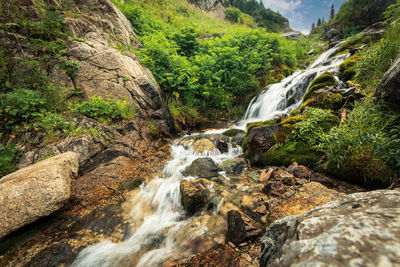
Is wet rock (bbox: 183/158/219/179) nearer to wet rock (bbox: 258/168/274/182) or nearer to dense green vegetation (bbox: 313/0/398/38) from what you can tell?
wet rock (bbox: 258/168/274/182)

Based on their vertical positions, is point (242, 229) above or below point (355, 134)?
below

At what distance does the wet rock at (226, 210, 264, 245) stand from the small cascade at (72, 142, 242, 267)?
53 centimetres

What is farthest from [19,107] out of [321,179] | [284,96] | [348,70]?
[348,70]

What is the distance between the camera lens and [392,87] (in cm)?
249

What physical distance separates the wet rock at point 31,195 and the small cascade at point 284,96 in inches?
294

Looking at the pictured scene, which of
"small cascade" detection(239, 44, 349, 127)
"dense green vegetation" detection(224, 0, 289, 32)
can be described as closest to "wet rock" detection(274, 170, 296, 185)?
"small cascade" detection(239, 44, 349, 127)

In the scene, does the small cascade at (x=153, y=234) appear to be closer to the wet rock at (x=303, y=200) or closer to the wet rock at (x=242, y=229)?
the wet rock at (x=242, y=229)

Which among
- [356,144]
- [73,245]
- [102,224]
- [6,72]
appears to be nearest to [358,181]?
[356,144]

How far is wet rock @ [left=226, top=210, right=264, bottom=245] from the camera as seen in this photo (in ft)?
7.43

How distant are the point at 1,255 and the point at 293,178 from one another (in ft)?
16.9

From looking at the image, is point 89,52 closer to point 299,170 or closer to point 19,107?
point 19,107

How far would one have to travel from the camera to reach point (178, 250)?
2.42 m

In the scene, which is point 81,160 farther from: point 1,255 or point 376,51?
point 376,51

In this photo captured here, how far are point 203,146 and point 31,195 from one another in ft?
15.3
